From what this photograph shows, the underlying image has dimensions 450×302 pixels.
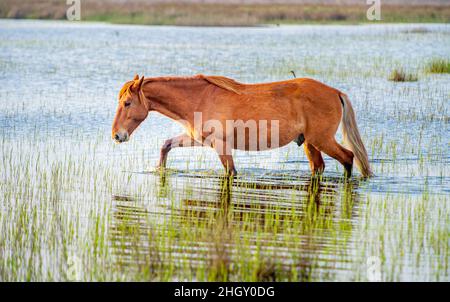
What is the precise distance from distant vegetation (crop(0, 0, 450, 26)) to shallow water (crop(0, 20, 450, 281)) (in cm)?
1926

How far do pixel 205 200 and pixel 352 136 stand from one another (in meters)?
2.24

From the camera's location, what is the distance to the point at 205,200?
8.92 metres

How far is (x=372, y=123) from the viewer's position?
1441cm

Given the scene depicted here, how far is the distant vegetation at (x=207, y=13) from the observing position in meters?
38.8

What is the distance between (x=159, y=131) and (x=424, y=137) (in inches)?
162

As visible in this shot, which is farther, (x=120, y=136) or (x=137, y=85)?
(x=120, y=136)

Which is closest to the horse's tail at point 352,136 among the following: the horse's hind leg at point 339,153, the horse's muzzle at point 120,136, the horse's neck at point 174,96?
the horse's hind leg at point 339,153

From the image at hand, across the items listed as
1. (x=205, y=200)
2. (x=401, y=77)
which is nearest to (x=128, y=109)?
(x=205, y=200)

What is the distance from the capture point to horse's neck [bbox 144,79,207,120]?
9828 millimetres

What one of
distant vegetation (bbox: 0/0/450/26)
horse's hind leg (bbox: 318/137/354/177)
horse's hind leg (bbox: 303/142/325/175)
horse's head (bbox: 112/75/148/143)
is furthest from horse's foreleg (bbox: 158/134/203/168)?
distant vegetation (bbox: 0/0/450/26)

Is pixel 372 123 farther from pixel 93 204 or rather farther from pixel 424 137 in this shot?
pixel 93 204

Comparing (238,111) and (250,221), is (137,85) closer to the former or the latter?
(238,111)

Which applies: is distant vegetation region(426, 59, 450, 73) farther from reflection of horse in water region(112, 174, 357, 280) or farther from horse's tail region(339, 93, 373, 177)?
reflection of horse in water region(112, 174, 357, 280)

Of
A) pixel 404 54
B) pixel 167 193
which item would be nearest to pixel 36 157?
pixel 167 193
